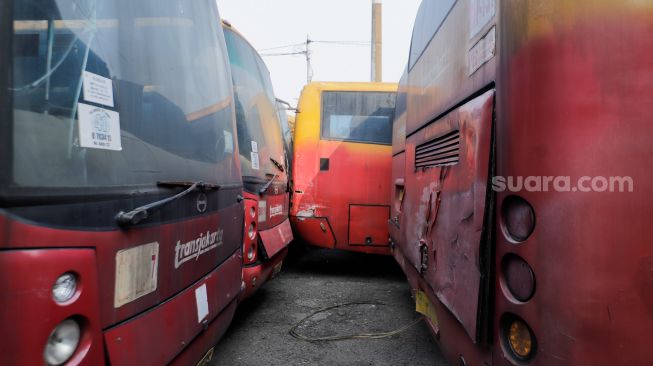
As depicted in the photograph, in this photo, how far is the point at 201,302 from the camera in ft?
6.93

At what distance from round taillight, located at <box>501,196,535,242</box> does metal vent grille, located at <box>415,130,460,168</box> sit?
2.10 feet

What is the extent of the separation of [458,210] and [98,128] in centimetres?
164

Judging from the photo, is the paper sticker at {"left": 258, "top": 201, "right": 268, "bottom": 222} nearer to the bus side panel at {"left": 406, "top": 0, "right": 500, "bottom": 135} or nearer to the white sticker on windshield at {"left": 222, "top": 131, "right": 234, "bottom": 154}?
the white sticker on windshield at {"left": 222, "top": 131, "right": 234, "bottom": 154}

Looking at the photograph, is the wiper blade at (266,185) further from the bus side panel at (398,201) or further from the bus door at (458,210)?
the bus door at (458,210)

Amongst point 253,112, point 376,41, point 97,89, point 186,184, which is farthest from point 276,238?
point 376,41

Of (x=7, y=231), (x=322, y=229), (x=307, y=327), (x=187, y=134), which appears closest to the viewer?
(x=7, y=231)

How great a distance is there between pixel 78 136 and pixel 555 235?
1565mm

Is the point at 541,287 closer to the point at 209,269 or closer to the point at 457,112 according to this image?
the point at 457,112

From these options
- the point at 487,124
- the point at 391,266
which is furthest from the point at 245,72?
the point at 391,266

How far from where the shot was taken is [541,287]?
1.42 meters

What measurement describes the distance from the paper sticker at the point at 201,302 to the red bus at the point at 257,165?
4.44 ft

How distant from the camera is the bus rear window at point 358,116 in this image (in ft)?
19.4

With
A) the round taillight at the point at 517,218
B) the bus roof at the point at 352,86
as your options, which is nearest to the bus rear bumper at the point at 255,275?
the round taillight at the point at 517,218

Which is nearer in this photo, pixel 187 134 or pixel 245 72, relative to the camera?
pixel 187 134
